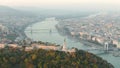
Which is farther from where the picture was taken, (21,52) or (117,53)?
(117,53)

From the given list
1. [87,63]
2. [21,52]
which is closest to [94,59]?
[87,63]

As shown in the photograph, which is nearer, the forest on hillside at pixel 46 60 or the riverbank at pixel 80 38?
the forest on hillside at pixel 46 60

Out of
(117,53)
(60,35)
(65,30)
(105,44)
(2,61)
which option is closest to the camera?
(2,61)

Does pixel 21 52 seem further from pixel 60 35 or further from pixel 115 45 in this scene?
pixel 60 35

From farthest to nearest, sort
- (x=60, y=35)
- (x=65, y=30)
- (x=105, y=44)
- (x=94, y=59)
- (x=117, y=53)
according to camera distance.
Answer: (x=65, y=30), (x=60, y=35), (x=105, y=44), (x=117, y=53), (x=94, y=59)

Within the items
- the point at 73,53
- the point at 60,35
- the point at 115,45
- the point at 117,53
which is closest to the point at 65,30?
the point at 60,35

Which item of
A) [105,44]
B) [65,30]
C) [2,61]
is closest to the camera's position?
[2,61]

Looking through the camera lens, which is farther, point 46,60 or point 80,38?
point 80,38

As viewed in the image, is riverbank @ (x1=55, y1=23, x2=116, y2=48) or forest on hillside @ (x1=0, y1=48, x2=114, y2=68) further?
riverbank @ (x1=55, y1=23, x2=116, y2=48)

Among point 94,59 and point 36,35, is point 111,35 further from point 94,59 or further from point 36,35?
point 94,59
